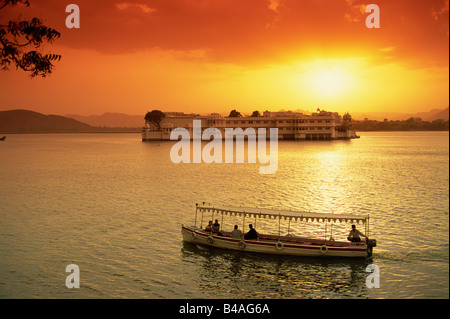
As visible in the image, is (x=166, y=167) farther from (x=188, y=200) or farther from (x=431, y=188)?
(x=431, y=188)

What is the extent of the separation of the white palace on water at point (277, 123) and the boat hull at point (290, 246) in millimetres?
128482

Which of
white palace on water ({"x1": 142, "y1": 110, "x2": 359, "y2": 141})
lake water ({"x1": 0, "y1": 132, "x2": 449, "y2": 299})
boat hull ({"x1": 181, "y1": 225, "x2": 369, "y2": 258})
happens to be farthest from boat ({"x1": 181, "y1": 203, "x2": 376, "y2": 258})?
white palace on water ({"x1": 142, "y1": 110, "x2": 359, "y2": 141})

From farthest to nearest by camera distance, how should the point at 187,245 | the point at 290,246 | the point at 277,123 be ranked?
the point at 277,123 < the point at 187,245 < the point at 290,246

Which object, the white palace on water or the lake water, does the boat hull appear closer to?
the lake water

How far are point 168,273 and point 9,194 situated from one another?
27219 millimetres

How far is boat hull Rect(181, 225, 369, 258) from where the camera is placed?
1884cm

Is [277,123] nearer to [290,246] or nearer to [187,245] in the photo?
[187,245]

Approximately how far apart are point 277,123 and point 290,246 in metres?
133

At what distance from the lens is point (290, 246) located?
19.2 metres

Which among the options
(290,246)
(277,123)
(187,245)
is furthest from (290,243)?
(277,123)

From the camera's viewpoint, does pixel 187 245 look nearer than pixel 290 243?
No

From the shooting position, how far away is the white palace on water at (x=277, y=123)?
145625 mm
